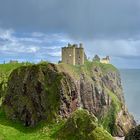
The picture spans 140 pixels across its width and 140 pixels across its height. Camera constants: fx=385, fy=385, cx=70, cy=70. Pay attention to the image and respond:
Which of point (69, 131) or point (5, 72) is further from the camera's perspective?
point (5, 72)

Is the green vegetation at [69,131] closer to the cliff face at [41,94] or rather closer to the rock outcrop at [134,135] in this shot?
the cliff face at [41,94]

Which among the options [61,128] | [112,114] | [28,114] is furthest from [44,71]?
[112,114]

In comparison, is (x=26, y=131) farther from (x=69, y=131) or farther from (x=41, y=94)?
(x=69, y=131)

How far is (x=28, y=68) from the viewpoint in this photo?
84.8m

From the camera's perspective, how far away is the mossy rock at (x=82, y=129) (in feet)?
210

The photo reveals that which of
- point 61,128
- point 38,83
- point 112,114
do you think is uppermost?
point 38,83

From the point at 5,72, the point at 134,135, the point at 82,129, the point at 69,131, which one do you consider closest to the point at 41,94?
the point at 69,131

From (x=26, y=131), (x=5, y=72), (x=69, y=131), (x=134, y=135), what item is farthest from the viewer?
(x=5, y=72)

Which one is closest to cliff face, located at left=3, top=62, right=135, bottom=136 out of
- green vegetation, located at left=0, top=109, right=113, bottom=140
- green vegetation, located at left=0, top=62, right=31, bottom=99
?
green vegetation, located at left=0, top=109, right=113, bottom=140

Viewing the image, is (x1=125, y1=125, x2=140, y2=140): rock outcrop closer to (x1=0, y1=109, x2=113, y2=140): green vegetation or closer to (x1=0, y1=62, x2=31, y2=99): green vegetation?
(x1=0, y1=109, x2=113, y2=140): green vegetation

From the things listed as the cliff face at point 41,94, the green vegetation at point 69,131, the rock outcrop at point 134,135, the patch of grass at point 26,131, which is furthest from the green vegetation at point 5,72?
the rock outcrop at point 134,135

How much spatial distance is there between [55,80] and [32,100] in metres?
7.13

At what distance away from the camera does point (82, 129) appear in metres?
66.1

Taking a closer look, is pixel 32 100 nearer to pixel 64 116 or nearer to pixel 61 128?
pixel 64 116
